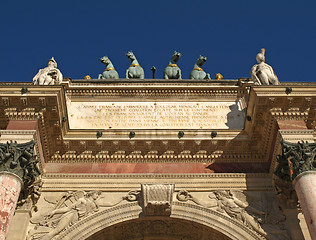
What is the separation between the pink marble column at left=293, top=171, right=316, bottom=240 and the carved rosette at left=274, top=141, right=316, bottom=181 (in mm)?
198

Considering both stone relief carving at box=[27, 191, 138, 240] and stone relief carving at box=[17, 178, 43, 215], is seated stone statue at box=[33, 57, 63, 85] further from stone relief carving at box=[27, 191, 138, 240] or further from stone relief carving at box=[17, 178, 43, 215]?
stone relief carving at box=[27, 191, 138, 240]

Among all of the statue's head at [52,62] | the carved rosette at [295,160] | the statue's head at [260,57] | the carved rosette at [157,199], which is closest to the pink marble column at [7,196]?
the carved rosette at [157,199]

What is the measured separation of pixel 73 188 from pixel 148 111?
457cm

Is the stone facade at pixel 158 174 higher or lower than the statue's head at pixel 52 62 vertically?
lower

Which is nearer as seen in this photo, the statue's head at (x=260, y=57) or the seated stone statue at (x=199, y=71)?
the statue's head at (x=260, y=57)

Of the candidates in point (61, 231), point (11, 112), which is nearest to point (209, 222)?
point (61, 231)

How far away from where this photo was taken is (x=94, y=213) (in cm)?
1476

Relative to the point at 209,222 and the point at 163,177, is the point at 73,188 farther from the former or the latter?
the point at 209,222

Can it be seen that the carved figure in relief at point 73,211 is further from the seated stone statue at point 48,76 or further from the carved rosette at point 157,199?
the seated stone statue at point 48,76

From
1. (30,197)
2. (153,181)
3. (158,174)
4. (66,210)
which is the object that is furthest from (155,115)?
(30,197)

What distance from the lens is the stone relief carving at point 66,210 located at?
46.5 feet

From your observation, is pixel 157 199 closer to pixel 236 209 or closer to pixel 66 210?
pixel 236 209

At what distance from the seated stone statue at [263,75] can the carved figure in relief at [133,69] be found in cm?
645

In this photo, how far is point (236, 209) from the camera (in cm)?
1486
